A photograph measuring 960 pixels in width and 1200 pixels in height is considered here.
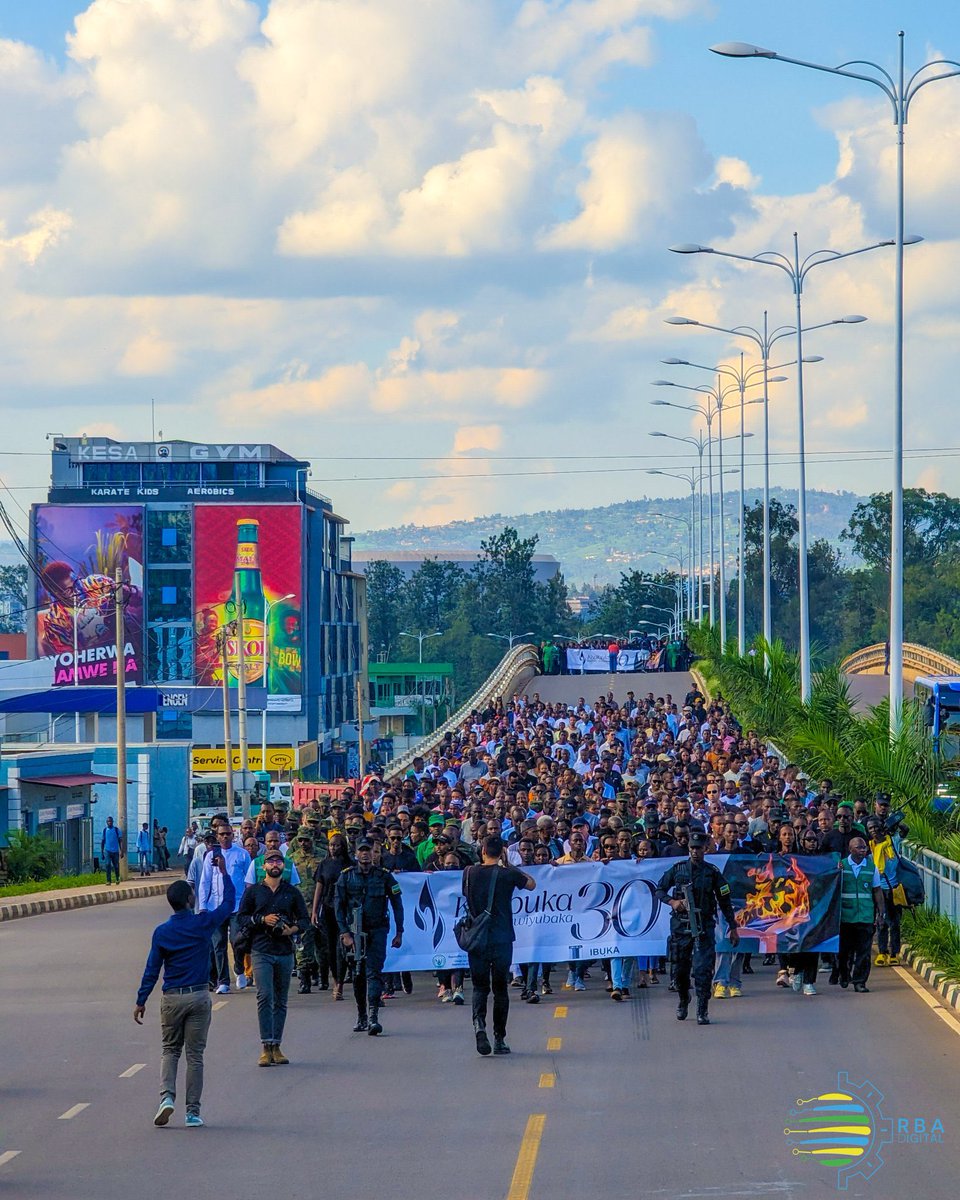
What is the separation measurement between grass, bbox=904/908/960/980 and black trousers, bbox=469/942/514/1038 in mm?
4557

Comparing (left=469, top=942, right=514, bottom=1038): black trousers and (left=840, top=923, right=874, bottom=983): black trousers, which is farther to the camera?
(left=840, top=923, right=874, bottom=983): black trousers

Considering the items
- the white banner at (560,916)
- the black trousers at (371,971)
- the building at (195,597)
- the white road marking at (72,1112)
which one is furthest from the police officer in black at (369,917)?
the building at (195,597)

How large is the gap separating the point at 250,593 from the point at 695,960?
97971mm

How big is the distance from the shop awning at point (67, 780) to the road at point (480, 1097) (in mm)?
35251

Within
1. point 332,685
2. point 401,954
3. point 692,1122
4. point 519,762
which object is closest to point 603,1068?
point 692,1122

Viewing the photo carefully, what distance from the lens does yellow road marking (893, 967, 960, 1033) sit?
51.8 feet

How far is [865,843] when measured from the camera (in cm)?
1839

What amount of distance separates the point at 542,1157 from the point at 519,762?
23473 mm

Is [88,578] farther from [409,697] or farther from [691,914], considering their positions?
[691,914]

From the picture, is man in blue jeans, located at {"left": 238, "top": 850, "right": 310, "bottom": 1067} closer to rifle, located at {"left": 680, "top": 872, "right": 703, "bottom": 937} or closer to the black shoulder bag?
the black shoulder bag

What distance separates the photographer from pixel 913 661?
3083 inches

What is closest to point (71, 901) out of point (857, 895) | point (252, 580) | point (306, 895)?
point (306, 895)

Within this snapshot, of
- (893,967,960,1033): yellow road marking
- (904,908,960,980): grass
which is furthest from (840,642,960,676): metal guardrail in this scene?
(893,967,960,1033): yellow road marking

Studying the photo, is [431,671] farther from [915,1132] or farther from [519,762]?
[915,1132]
